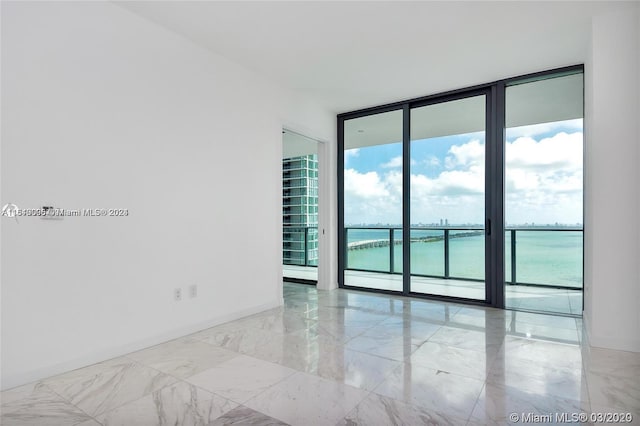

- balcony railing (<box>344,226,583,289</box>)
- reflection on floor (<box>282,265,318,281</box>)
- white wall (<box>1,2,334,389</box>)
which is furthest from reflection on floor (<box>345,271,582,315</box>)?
white wall (<box>1,2,334,389</box>)

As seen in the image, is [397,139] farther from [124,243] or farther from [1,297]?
[1,297]

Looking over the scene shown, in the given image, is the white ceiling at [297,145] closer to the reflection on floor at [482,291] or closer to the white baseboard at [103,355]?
the reflection on floor at [482,291]

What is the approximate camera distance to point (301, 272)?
668 cm

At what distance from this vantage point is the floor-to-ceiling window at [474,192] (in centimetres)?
410

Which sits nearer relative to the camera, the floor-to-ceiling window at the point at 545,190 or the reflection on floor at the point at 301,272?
the floor-to-ceiling window at the point at 545,190

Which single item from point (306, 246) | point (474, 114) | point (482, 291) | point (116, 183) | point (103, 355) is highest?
point (474, 114)

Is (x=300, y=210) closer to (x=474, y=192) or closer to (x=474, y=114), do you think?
(x=474, y=192)

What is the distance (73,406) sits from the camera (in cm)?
193

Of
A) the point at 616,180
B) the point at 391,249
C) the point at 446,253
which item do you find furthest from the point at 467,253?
the point at 616,180

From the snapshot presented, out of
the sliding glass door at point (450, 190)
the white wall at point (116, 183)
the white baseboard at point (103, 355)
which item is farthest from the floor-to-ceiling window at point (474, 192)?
the white baseboard at point (103, 355)

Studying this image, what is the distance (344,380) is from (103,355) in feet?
5.70

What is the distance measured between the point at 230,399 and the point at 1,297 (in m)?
1.48

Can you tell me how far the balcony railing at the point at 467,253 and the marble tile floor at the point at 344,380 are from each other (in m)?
1.46

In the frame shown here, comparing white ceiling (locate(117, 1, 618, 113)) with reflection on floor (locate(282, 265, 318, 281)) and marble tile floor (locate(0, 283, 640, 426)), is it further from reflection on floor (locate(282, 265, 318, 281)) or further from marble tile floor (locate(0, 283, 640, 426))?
reflection on floor (locate(282, 265, 318, 281))
